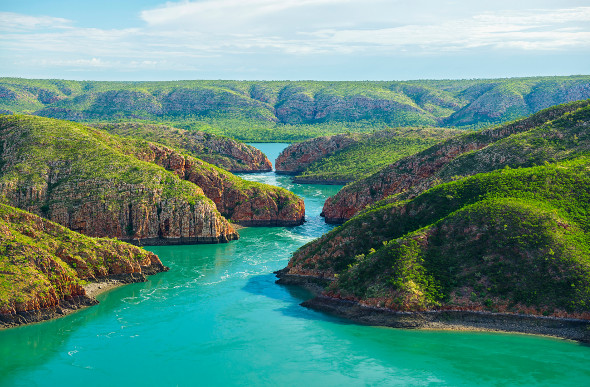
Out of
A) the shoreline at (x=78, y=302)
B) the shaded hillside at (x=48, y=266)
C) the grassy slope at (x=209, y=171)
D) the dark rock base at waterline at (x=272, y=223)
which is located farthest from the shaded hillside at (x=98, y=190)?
the shaded hillside at (x=48, y=266)

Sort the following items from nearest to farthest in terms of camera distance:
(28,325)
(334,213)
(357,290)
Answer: (28,325) < (357,290) < (334,213)

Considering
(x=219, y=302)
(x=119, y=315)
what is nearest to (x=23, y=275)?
(x=119, y=315)

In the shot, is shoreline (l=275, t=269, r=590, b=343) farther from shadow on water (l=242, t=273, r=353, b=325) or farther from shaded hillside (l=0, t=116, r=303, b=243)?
shaded hillside (l=0, t=116, r=303, b=243)

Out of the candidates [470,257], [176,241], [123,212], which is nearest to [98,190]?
[123,212]

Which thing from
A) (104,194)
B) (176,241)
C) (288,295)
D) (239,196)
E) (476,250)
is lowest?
(288,295)

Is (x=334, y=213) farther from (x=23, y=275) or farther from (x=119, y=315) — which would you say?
(x=23, y=275)

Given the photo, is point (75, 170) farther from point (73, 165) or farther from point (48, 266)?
point (48, 266)

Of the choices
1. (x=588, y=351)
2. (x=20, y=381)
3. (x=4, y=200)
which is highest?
(x=4, y=200)
